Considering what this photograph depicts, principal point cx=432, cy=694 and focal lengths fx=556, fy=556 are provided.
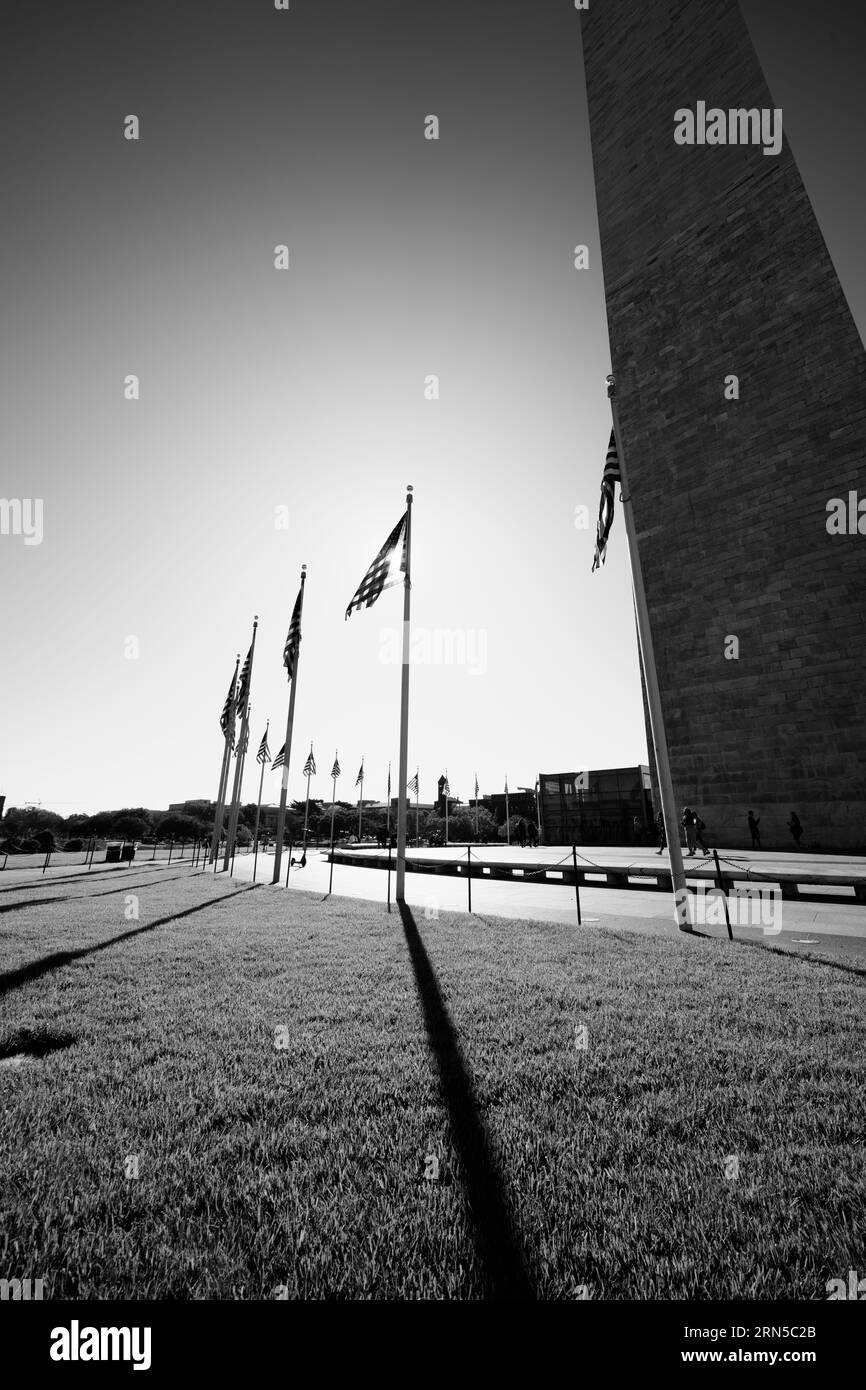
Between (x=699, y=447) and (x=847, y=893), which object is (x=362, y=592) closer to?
(x=847, y=893)

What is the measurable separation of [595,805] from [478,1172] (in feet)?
165

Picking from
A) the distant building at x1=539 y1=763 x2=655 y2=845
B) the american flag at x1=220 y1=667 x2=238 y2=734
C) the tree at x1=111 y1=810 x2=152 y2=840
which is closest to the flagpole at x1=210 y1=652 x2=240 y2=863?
the american flag at x1=220 y1=667 x2=238 y2=734

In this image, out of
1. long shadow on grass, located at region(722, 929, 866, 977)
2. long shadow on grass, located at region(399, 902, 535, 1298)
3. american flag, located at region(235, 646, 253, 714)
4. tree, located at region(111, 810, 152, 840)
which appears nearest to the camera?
long shadow on grass, located at region(399, 902, 535, 1298)

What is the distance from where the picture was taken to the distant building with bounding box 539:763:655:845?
1868 inches

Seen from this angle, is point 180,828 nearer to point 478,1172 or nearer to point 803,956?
point 803,956

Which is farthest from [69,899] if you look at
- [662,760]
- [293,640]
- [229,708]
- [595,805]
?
[595,805]

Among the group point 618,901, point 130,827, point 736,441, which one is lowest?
point 130,827

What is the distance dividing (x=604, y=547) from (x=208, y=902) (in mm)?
13550

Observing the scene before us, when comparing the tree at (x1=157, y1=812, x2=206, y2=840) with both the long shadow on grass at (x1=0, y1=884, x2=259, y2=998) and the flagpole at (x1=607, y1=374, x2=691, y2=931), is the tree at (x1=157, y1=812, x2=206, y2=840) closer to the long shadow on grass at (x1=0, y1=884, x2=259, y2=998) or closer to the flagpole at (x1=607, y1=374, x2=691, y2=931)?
the long shadow on grass at (x1=0, y1=884, x2=259, y2=998)

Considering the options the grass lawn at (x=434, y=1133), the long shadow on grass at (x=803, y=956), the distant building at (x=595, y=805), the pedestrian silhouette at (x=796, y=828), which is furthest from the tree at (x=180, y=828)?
the grass lawn at (x=434, y=1133)

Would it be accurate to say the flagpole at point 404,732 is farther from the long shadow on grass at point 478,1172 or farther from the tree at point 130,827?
the tree at point 130,827

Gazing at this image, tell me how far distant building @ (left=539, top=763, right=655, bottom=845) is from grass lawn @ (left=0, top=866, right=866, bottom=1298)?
139 feet

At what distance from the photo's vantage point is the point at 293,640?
21016mm
